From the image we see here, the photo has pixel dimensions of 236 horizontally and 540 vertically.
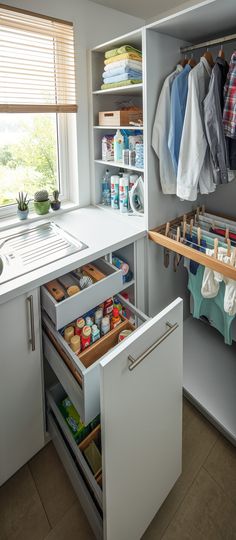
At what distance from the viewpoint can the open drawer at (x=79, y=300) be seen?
1.26 metres

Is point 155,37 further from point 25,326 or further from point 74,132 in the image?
point 25,326

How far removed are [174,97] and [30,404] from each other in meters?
1.49

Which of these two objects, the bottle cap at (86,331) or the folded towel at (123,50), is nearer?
Answer: the bottle cap at (86,331)

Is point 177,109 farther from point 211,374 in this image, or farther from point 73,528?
point 73,528

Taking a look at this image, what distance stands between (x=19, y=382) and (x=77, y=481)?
44 centimetres

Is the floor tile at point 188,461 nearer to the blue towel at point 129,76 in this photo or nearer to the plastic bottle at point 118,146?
the plastic bottle at point 118,146

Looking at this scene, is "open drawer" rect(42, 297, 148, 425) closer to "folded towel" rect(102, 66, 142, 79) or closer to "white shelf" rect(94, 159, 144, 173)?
"white shelf" rect(94, 159, 144, 173)

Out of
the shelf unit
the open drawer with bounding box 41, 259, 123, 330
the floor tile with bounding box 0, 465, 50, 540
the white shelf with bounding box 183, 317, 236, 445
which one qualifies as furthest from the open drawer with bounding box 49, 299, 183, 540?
the shelf unit

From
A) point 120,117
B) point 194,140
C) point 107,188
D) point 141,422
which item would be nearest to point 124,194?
point 107,188

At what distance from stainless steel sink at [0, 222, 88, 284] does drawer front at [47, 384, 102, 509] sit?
1.95 feet

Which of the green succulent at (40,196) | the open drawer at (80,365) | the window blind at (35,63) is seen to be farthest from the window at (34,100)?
the open drawer at (80,365)

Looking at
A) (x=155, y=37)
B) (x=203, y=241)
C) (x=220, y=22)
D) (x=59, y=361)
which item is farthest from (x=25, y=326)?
(x=220, y=22)

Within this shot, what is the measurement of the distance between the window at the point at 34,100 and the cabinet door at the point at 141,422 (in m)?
1.29

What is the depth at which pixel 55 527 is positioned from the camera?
1264 millimetres
